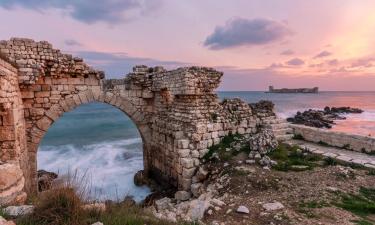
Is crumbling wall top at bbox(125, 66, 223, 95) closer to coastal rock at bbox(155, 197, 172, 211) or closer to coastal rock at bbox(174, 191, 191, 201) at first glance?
coastal rock at bbox(174, 191, 191, 201)

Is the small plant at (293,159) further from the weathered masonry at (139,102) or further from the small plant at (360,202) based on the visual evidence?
the weathered masonry at (139,102)

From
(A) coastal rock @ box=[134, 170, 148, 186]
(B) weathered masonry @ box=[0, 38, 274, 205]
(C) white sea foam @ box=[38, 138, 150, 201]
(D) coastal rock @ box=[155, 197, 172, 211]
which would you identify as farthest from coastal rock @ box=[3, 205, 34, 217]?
(A) coastal rock @ box=[134, 170, 148, 186]

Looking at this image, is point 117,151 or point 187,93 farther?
point 117,151

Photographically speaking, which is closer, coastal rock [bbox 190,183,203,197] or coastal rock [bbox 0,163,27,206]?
coastal rock [bbox 0,163,27,206]

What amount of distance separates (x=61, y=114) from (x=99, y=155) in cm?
871

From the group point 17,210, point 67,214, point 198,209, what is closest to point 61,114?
point 198,209

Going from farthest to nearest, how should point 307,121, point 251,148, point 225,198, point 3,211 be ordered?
point 307,121 < point 251,148 < point 225,198 < point 3,211

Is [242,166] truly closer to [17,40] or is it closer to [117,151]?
[17,40]

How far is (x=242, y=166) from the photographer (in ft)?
24.1

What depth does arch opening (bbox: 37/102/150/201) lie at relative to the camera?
10617mm

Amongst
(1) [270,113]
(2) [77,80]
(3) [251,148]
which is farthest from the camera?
(1) [270,113]

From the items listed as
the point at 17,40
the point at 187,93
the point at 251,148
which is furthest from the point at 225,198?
the point at 17,40

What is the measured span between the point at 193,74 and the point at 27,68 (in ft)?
15.0

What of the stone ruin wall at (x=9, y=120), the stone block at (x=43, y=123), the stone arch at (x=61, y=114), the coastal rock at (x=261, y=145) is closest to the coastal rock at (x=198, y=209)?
the coastal rock at (x=261, y=145)
